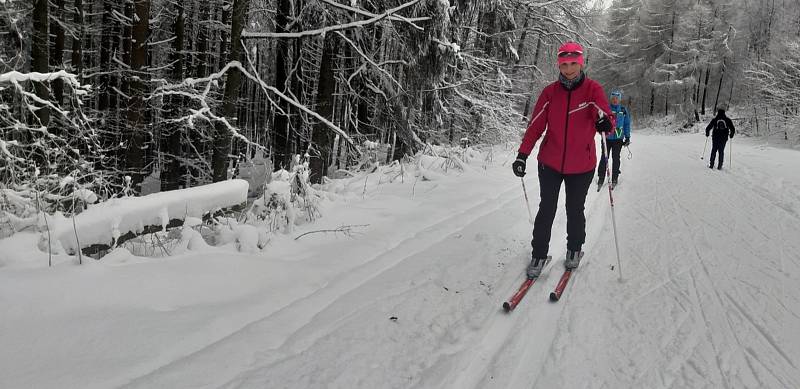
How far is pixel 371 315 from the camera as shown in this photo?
312 cm

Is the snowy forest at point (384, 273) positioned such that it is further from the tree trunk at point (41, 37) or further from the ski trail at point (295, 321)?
the tree trunk at point (41, 37)

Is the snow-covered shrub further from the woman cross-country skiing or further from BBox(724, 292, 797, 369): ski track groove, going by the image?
BBox(724, 292, 797, 369): ski track groove

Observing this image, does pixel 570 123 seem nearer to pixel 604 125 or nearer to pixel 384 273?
pixel 604 125

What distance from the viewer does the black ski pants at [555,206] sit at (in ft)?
13.7

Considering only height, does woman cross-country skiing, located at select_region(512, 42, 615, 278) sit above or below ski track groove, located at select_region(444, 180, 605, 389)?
above

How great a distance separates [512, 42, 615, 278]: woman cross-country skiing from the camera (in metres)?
3.94

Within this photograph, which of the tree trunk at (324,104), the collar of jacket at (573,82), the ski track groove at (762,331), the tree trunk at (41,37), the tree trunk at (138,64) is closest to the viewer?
the ski track groove at (762,331)

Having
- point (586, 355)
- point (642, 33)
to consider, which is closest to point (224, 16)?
point (586, 355)

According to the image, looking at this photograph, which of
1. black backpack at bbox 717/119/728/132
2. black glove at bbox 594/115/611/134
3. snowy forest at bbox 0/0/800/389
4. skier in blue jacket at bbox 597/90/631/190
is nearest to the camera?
snowy forest at bbox 0/0/800/389

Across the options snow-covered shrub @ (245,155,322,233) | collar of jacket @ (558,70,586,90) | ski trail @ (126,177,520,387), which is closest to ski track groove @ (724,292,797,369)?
collar of jacket @ (558,70,586,90)

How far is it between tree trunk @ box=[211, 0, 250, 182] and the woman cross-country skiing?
5184 mm

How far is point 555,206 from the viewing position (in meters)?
4.24

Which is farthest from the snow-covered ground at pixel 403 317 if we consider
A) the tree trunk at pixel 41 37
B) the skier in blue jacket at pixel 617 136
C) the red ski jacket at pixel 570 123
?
the tree trunk at pixel 41 37

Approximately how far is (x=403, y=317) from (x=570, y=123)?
2345 millimetres
